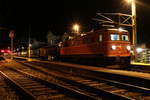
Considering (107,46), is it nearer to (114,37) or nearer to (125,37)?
(114,37)

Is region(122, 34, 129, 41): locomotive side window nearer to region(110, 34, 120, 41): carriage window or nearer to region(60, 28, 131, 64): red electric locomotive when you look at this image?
region(60, 28, 131, 64): red electric locomotive

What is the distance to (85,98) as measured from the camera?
6.78m

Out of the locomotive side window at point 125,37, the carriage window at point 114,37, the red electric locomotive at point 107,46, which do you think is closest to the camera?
the red electric locomotive at point 107,46

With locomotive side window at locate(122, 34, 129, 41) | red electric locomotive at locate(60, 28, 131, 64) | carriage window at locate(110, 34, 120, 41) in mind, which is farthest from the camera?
locomotive side window at locate(122, 34, 129, 41)

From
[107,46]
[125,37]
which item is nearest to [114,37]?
[107,46]

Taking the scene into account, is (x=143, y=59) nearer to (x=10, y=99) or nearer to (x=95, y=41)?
(x=95, y=41)

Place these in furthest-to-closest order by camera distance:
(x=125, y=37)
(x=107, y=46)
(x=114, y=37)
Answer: (x=125, y=37), (x=114, y=37), (x=107, y=46)

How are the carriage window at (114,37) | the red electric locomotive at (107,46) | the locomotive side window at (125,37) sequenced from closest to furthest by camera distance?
1. the red electric locomotive at (107,46)
2. the carriage window at (114,37)
3. the locomotive side window at (125,37)

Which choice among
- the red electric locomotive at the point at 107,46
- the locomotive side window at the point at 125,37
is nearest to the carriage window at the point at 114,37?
the red electric locomotive at the point at 107,46

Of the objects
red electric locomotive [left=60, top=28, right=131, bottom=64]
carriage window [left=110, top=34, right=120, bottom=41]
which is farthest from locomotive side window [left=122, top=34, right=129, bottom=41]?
carriage window [left=110, top=34, right=120, bottom=41]

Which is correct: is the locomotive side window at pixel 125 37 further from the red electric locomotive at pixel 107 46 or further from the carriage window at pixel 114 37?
the carriage window at pixel 114 37

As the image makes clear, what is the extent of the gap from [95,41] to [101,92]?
430 inches

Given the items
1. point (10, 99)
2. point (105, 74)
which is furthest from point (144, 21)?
point (10, 99)

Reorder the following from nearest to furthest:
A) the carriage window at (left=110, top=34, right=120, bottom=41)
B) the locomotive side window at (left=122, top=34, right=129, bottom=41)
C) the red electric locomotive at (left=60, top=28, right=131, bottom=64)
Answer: the red electric locomotive at (left=60, top=28, right=131, bottom=64) < the carriage window at (left=110, top=34, right=120, bottom=41) < the locomotive side window at (left=122, top=34, right=129, bottom=41)
